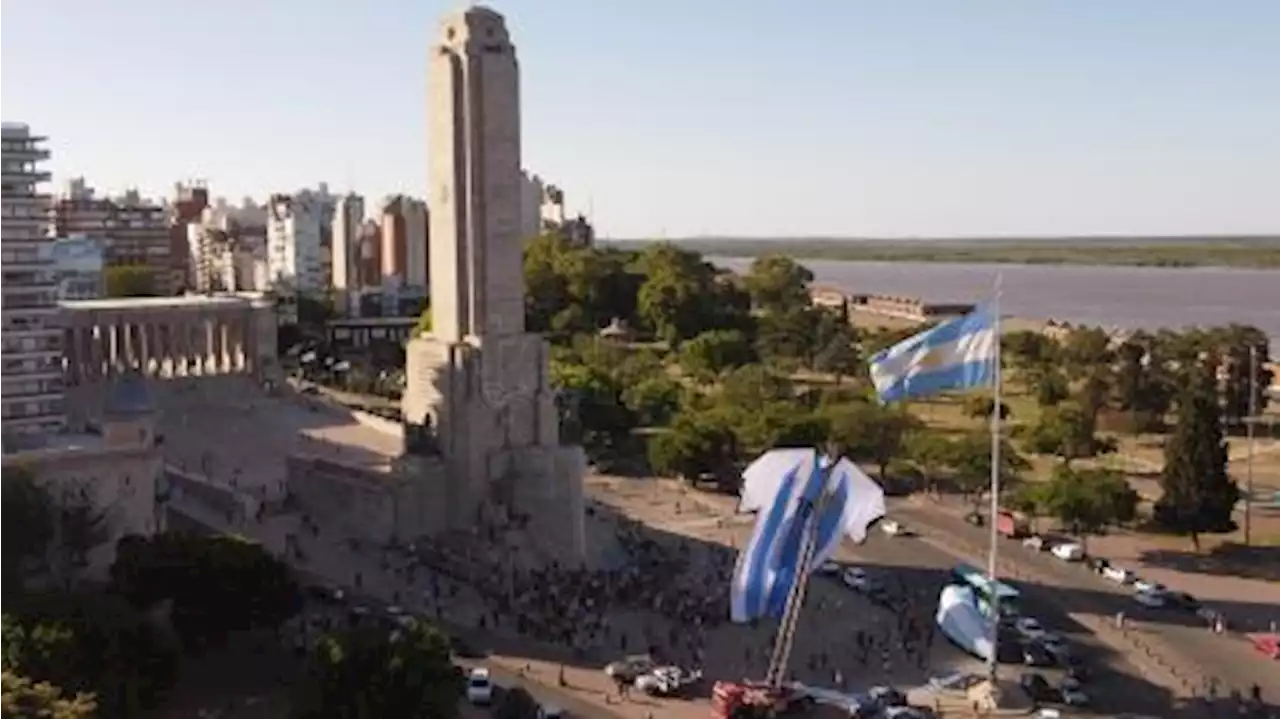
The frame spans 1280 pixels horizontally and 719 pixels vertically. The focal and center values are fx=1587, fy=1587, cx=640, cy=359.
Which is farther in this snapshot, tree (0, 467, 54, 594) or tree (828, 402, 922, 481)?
tree (828, 402, 922, 481)

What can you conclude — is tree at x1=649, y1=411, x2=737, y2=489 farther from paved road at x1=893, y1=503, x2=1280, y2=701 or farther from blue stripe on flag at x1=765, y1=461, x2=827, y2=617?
blue stripe on flag at x1=765, y1=461, x2=827, y2=617

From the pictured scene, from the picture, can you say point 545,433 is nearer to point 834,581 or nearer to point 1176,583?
point 834,581

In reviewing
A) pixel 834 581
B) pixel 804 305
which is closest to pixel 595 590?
pixel 834 581

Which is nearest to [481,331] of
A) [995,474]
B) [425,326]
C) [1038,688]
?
[995,474]

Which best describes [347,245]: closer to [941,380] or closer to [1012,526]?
[1012,526]

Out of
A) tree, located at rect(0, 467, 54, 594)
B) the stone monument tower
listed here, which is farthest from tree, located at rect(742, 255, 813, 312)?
tree, located at rect(0, 467, 54, 594)

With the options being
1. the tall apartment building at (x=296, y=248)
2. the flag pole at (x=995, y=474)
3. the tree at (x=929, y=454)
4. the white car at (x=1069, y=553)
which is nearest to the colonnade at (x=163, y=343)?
the tree at (x=929, y=454)
